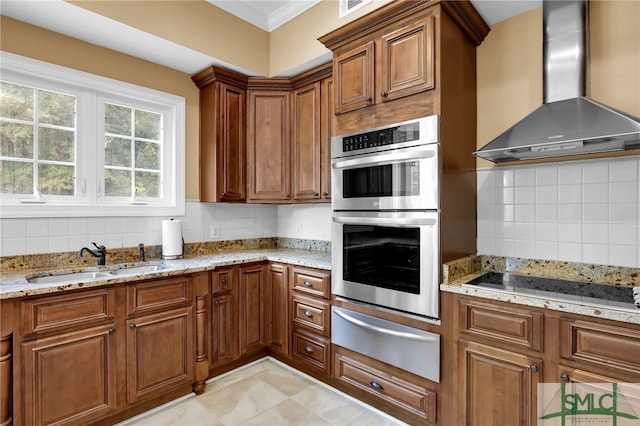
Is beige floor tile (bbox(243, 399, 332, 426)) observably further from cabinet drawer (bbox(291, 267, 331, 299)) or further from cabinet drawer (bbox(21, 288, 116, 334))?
cabinet drawer (bbox(21, 288, 116, 334))

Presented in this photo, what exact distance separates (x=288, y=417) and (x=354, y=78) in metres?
2.31

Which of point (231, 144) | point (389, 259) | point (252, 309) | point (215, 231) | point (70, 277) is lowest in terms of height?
point (252, 309)

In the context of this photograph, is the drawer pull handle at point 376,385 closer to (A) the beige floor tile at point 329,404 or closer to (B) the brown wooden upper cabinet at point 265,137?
(A) the beige floor tile at point 329,404

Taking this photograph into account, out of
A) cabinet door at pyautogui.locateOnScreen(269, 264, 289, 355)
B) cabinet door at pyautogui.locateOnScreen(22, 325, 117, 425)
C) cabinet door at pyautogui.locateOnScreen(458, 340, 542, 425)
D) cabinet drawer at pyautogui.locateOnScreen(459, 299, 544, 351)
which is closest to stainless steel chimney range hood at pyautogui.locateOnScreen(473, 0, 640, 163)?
cabinet drawer at pyautogui.locateOnScreen(459, 299, 544, 351)

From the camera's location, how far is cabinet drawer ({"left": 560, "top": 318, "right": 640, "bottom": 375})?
1403 mm

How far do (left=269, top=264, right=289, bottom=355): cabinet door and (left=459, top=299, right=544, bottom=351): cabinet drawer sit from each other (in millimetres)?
1464

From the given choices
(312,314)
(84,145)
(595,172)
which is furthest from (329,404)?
(84,145)

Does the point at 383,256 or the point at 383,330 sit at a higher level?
the point at 383,256

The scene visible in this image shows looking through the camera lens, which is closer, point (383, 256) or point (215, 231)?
point (383, 256)

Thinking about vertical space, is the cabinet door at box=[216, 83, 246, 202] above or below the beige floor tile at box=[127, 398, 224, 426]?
above

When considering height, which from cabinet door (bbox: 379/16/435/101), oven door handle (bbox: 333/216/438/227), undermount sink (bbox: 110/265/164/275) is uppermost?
cabinet door (bbox: 379/16/435/101)

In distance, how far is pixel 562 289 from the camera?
1835 mm

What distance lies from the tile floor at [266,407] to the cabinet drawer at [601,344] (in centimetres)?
116

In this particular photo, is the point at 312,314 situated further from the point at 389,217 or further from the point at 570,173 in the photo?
the point at 570,173
